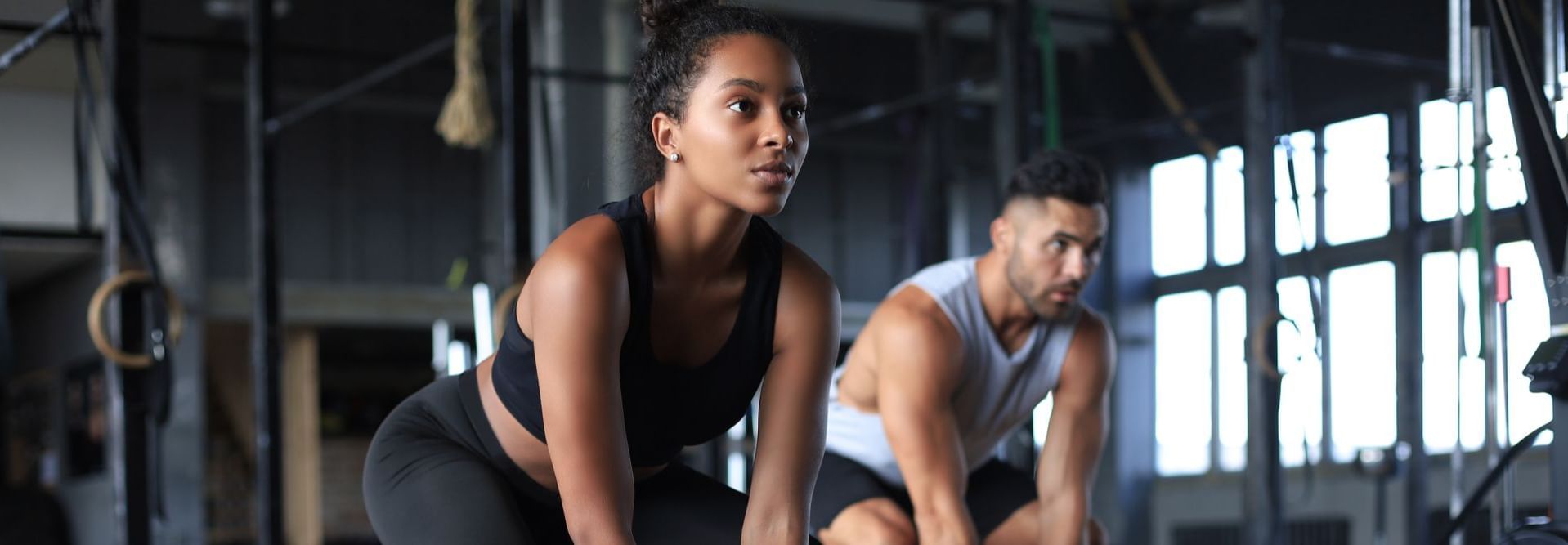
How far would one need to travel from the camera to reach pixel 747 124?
5.53 ft

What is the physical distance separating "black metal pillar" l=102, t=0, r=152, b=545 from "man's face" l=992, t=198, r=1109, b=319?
1.86 meters

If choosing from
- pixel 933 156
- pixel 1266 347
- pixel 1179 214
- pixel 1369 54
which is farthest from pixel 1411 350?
pixel 1179 214

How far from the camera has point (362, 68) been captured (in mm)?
9844

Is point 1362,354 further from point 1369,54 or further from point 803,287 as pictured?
point 803,287

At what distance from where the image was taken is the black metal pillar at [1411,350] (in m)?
6.09

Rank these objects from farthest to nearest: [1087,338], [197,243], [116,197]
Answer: [197,243], [116,197], [1087,338]

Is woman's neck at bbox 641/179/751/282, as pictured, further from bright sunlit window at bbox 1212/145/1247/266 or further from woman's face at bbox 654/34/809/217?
bright sunlit window at bbox 1212/145/1247/266

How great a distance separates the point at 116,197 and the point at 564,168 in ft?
15.9

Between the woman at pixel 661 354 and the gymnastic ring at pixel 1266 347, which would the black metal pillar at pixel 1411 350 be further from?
the woman at pixel 661 354

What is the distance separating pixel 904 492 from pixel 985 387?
0.31 metres

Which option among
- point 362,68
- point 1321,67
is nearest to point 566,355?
point 1321,67

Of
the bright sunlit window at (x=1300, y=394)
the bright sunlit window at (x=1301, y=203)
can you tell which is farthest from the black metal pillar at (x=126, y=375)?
the bright sunlit window at (x=1301, y=203)

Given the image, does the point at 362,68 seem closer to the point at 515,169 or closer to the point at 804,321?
the point at 515,169

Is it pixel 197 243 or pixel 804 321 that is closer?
pixel 804 321
